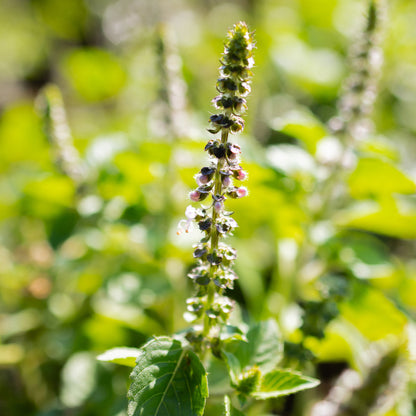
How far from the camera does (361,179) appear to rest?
209 cm

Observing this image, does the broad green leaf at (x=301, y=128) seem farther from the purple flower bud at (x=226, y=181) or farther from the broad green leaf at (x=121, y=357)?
the broad green leaf at (x=121, y=357)

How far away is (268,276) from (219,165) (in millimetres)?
2181

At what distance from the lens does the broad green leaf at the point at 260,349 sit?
1.34 metres

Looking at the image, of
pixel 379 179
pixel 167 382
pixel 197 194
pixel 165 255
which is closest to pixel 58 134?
pixel 165 255

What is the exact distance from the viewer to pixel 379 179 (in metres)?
2.03

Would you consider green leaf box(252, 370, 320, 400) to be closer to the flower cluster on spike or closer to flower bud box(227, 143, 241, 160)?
the flower cluster on spike

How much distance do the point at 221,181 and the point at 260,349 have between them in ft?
1.86

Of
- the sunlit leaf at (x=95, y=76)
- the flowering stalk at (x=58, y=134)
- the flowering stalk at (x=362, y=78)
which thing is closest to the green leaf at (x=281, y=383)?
the flowering stalk at (x=362, y=78)

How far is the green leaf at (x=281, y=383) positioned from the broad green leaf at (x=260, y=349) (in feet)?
0.18

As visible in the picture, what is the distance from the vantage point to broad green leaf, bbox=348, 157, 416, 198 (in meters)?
1.93

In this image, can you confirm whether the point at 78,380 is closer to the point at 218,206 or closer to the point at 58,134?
the point at 58,134

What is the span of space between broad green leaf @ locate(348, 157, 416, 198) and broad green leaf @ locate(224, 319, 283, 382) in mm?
959

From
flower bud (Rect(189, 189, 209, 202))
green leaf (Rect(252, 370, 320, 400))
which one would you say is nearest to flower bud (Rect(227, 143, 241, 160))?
flower bud (Rect(189, 189, 209, 202))

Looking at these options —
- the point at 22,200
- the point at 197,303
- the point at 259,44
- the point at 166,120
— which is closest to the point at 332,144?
the point at 166,120
